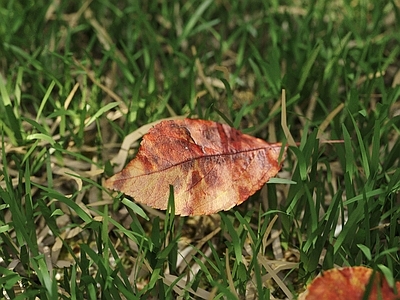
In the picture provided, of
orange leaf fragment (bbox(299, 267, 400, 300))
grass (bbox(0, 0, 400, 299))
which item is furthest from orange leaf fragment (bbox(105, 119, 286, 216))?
orange leaf fragment (bbox(299, 267, 400, 300))

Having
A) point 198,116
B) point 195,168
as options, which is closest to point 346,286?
point 195,168

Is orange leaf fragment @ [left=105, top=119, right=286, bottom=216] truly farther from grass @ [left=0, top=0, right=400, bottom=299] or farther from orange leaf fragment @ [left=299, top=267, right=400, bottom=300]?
orange leaf fragment @ [left=299, top=267, right=400, bottom=300]

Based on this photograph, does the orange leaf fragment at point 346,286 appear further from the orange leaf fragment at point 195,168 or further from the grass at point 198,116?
the orange leaf fragment at point 195,168

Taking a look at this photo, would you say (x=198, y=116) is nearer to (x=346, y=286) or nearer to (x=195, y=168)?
(x=195, y=168)

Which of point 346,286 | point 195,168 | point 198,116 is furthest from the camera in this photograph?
point 198,116

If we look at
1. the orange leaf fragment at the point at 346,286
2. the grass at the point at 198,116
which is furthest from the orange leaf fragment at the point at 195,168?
the orange leaf fragment at the point at 346,286

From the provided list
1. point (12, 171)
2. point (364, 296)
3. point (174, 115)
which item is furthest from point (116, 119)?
point (364, 296)
